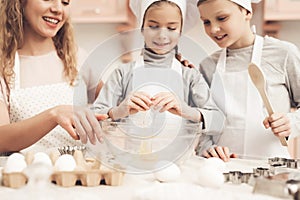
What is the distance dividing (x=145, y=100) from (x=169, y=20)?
0.36 m

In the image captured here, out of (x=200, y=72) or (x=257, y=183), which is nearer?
(x=257, y=183)

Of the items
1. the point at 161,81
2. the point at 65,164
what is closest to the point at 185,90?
the point at 161,81

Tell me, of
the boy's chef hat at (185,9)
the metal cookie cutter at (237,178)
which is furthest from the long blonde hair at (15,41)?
the metal cookie cutter at (237,178)

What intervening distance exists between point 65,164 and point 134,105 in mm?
201

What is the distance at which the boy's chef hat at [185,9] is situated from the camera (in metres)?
1.10

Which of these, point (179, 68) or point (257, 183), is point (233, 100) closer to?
point (179, 68)

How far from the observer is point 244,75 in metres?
1.17

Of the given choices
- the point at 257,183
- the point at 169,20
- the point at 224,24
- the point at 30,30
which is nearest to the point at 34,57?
the point at 30,30

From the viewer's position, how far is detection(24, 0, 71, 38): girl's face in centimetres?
119

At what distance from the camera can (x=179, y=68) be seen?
0.97 metres

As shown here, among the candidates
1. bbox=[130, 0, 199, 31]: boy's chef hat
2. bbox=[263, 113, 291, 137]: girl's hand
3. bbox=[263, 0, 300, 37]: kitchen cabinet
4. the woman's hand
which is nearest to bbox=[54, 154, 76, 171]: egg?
the woman's hand

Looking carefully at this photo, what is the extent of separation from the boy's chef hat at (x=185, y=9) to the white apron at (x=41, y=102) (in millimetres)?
263

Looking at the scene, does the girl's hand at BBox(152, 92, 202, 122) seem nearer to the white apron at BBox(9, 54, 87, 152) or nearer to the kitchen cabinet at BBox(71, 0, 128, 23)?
the white apron at BBox(9, 54, 87, 152)

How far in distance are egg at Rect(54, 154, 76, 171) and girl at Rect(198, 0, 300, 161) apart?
1.69ft
